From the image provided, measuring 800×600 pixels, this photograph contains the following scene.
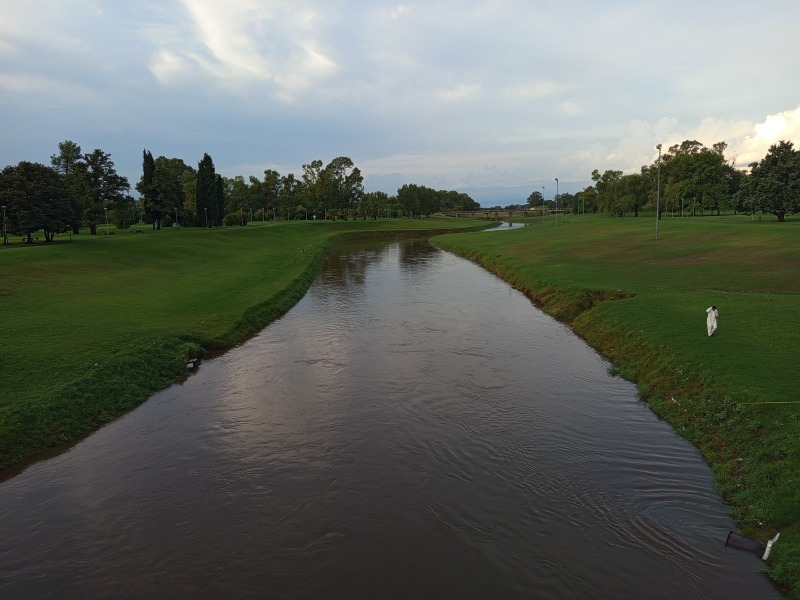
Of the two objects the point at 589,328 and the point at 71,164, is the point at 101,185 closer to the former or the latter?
the point at 71,164

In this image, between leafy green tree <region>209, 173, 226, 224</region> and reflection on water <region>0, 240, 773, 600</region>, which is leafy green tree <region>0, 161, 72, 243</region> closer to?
reflection on water <region>0, 240, 773, 600</region>

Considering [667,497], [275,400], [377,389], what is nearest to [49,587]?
[275,400]

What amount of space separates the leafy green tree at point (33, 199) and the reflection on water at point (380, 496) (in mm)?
36911

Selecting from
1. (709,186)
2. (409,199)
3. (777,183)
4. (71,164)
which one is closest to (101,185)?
(71,164)

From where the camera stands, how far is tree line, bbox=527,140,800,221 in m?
62.7

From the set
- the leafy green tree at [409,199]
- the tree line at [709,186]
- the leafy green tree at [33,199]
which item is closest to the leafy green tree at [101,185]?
the leafy green tree at [33,199]

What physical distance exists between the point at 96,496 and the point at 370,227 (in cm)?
12230

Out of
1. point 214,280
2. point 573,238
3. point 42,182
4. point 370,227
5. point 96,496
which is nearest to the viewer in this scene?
point 96,496

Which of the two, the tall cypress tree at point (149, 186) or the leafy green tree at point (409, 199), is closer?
the tall cypress tree at point (149, 186)

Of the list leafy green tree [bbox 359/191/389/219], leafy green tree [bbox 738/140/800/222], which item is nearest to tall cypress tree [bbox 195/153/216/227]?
leafy green tree [bbox 359/191/389/219]

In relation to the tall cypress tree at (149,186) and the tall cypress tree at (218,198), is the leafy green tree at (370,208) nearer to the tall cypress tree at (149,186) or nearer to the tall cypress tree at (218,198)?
the tall cypress tree at (218,198)

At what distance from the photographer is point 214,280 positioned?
41594mm

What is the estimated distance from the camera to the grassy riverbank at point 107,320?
16938mm

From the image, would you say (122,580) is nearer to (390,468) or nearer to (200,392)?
(390,468)
